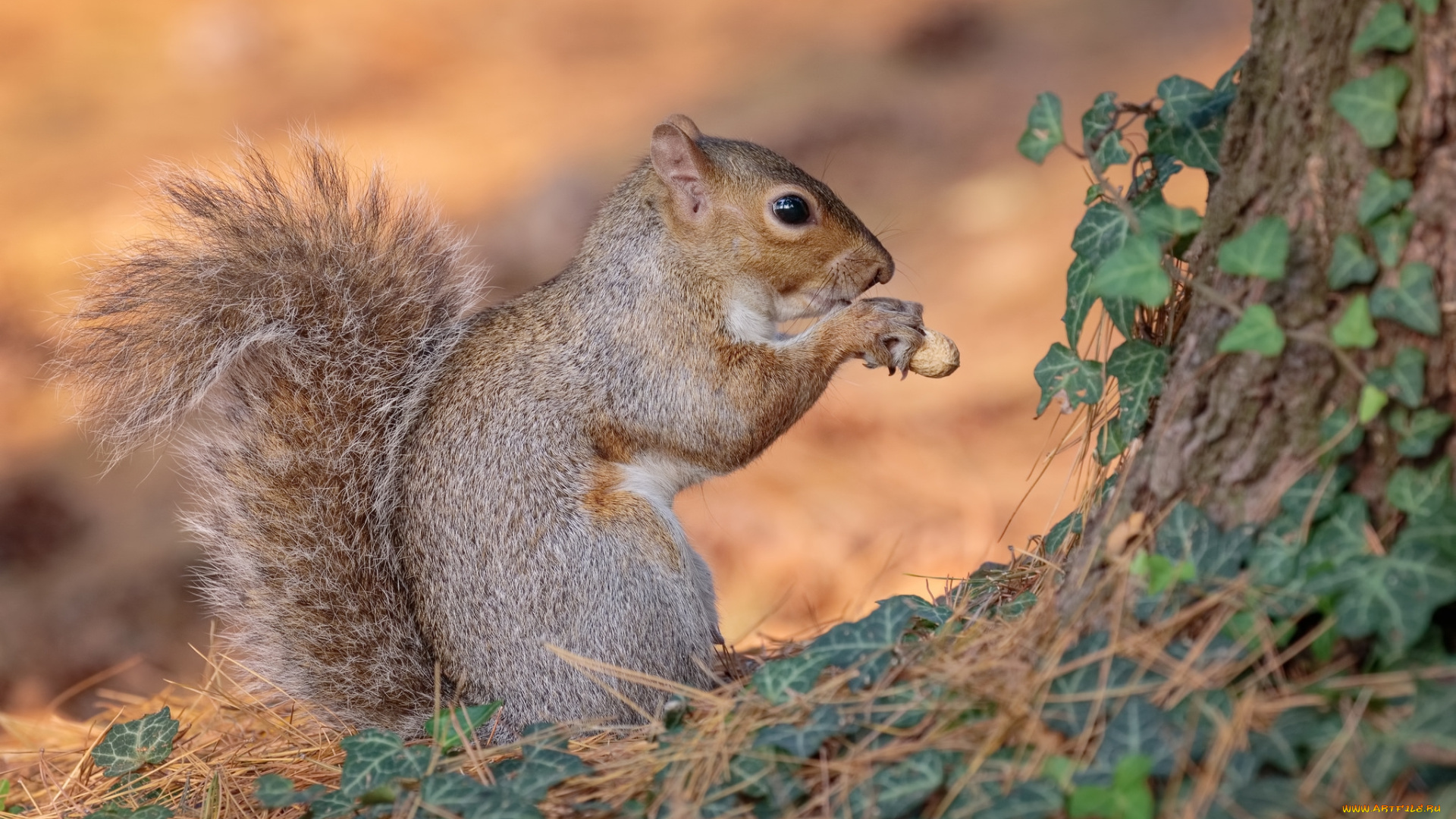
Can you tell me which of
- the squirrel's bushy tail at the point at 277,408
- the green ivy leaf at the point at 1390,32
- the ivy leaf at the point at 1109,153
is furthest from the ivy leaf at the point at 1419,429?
the squirrel's bushy tail at the point at 277,408

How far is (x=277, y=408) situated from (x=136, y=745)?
0.58m

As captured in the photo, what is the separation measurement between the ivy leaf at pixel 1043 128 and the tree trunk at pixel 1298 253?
0.21 meters

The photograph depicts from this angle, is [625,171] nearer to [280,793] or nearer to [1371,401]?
[280,793]

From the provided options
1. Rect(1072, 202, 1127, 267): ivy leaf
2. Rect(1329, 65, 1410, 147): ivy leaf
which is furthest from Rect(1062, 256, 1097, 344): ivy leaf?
Rect(1329, 65, 1410, 147): ivy leaf

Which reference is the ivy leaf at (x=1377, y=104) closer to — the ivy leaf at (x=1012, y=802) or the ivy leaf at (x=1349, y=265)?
the ivy leaf at (x=1349, y=265)

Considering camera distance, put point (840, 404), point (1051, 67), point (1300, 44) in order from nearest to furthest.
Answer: point (1300, 44), point (840, 404), point (1051, 67)

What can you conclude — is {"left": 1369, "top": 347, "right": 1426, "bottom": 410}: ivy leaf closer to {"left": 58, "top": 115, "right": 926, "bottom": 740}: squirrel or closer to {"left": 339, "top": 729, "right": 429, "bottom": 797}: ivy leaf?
{"left": 58, "top": 115, "right": 926, "bottom": 740}: squirrel

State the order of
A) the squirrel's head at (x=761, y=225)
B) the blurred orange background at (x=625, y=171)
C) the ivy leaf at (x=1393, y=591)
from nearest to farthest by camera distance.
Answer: the ivy leaf at (x=1393, y=591)
the squirrel's head at (x=761, y=225)
the blurred orange background at (x=625, y=171)

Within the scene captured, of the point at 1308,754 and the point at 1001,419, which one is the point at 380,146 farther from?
the point at 1308,754

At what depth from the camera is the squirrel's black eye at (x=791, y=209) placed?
2.17 meters

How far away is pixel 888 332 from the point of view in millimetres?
2061

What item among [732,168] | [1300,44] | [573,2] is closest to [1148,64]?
[573,2]

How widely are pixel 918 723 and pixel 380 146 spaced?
522cm

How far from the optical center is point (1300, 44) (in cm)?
127
